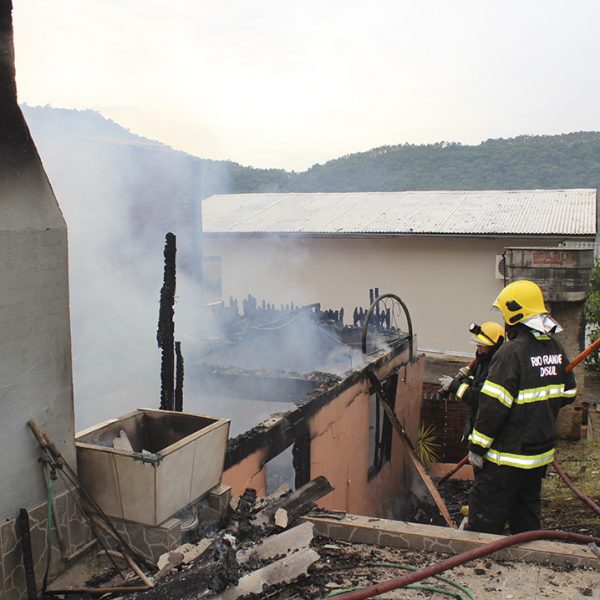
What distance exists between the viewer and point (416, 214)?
63.9 feet

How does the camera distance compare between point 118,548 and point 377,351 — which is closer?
point 118,548

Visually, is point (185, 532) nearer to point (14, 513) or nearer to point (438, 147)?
point (14, 513)

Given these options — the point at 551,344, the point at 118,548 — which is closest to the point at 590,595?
the point at 551,344

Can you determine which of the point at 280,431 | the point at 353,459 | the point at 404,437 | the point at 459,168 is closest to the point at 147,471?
the point at 280,431

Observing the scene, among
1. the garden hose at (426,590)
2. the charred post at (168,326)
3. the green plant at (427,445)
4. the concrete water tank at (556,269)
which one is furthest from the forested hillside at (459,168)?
the garden hose at (426,590)

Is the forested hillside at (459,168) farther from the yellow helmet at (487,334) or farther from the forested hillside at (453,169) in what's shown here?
the yellow helmet at (487,334)

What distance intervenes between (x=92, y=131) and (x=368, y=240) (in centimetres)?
1056

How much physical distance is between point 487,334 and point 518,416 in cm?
161

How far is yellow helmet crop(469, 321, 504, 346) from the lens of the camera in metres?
5.84

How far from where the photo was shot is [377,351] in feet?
29.9

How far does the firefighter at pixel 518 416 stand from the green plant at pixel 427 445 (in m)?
6.11

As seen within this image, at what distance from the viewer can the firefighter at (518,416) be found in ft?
14.3

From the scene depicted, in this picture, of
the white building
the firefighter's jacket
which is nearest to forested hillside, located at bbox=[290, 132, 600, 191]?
the white building

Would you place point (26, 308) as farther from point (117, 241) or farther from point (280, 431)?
point (117, 241)
